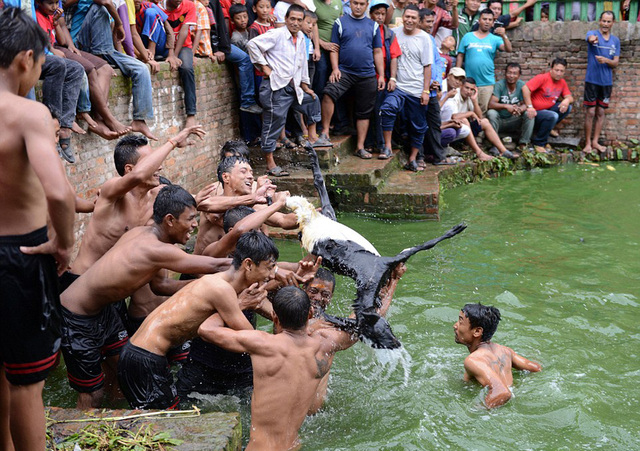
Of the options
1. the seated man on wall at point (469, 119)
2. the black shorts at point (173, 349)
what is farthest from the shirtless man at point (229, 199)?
the seated man on wall at point (469, 119)

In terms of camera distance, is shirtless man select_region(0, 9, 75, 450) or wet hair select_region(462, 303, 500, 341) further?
wet hair select_region(462, 303, 500, 341)

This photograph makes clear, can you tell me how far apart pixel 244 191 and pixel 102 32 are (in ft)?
10.5

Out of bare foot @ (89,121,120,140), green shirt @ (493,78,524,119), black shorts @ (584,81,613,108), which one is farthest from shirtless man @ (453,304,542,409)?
black shorts @ (584,81,613,108)

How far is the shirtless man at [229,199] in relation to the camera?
5.30 meters

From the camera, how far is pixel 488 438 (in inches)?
189

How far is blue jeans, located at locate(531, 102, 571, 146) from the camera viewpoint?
13133mm

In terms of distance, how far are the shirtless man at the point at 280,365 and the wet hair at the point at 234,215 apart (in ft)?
3.95

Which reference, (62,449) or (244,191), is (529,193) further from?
(62,449)

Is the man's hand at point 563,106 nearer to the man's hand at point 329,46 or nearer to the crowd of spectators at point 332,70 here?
the crowd of spectators at point 332,70

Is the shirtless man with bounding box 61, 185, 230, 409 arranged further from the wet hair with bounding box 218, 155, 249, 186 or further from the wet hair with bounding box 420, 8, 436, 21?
the wet hair with bounding box 420, 8, 436, 21

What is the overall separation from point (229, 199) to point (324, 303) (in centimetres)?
108

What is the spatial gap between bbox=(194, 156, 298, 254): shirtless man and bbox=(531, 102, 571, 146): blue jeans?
8684mm

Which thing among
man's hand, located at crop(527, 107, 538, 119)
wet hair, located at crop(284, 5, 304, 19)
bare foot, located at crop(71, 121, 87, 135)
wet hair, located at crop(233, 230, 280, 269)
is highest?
wet hair, located at crop(284, 5, 304, 19)

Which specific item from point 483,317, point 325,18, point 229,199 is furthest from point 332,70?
point 483,317
